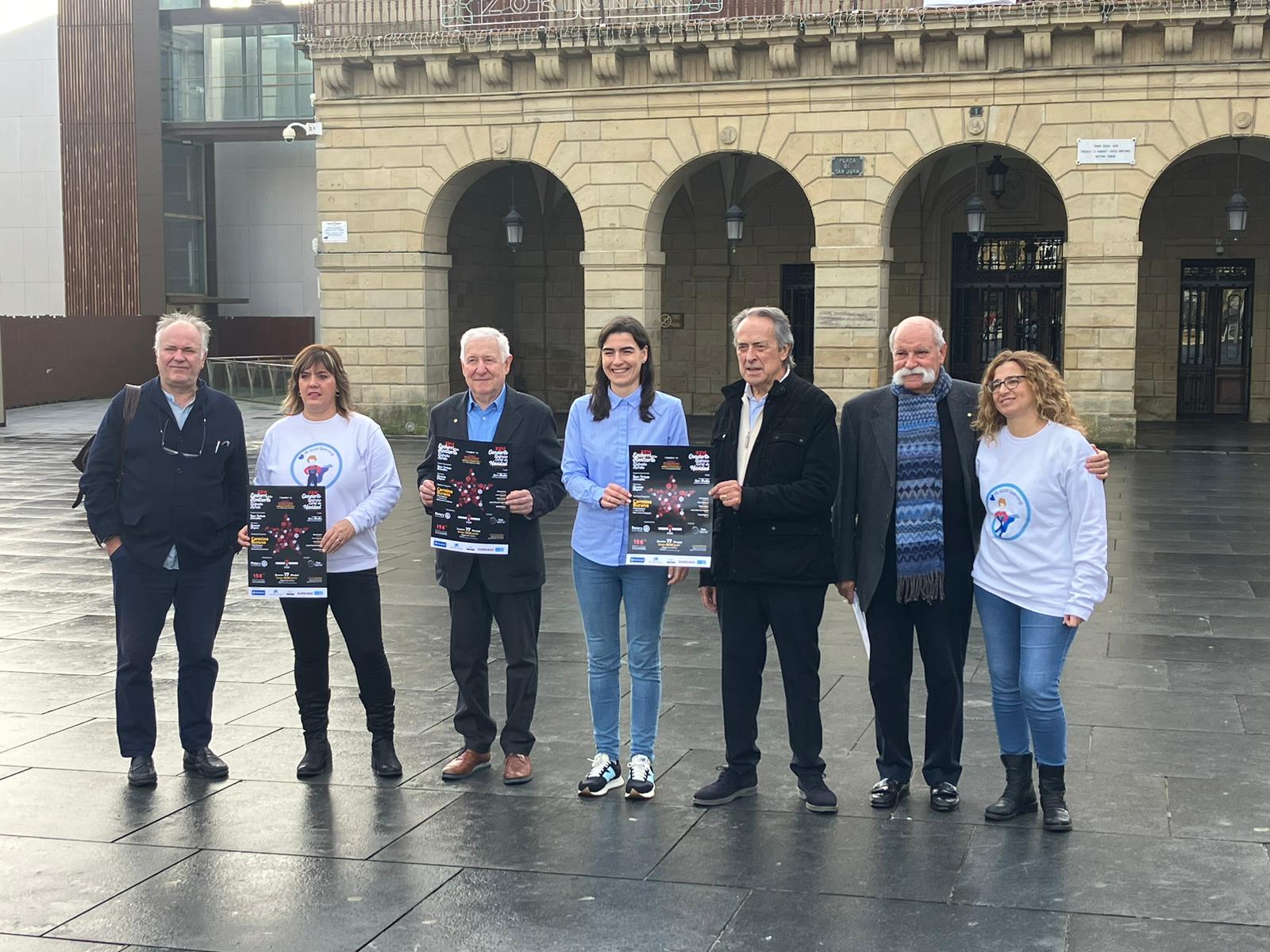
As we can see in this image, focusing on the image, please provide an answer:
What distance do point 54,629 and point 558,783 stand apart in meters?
4.65

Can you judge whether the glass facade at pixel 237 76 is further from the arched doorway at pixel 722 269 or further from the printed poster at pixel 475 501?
the printed poster at pixel 475 501

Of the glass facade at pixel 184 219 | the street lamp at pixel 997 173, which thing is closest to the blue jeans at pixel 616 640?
the street lamp at pixel 997 173

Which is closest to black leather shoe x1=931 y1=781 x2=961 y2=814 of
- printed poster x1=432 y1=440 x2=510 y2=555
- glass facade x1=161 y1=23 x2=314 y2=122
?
printed poster x1=432 y1=440 x2=510 y2=555

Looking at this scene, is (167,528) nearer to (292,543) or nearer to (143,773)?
(292,543)

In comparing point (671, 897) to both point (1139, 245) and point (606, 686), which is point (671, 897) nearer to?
point (606, 686)

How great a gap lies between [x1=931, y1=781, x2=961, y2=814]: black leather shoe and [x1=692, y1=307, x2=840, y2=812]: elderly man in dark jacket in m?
0.40

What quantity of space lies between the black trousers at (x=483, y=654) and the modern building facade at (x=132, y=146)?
29.8 metres

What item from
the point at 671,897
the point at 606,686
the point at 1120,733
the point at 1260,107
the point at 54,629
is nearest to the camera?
the point at 671,897

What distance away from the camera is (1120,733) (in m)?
6.88

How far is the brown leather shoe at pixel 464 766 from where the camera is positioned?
620cm

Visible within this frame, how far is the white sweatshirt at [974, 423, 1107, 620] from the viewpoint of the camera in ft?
18.0

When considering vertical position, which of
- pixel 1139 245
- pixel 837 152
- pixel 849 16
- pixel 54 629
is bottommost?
pixel 54 629

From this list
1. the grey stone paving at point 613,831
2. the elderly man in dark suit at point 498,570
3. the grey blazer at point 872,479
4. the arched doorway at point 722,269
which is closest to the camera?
the grey stone paving at point 613,831

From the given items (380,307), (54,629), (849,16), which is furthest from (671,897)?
(380,307)
